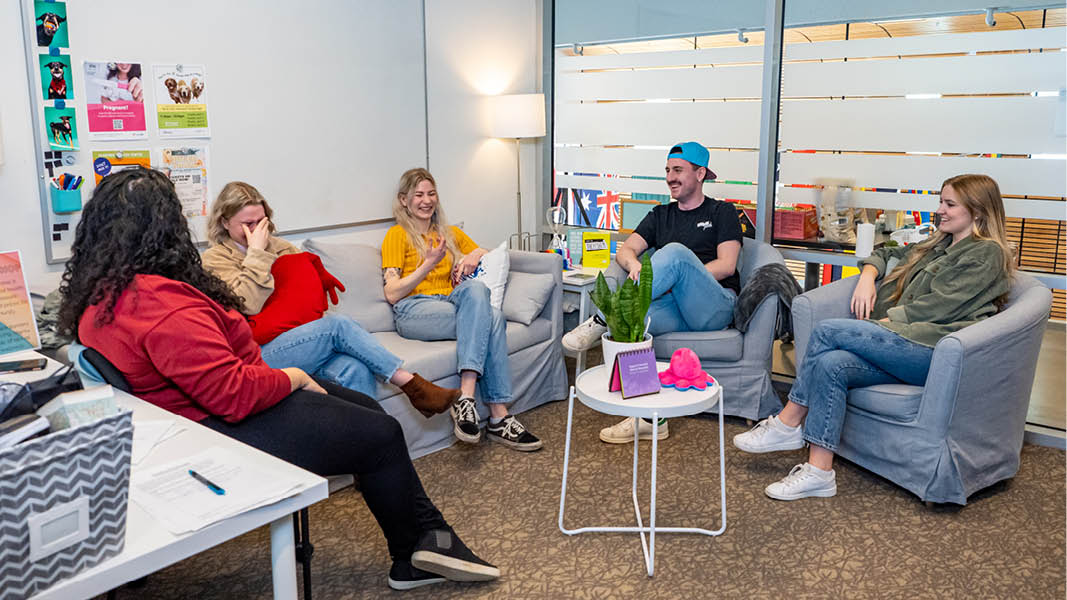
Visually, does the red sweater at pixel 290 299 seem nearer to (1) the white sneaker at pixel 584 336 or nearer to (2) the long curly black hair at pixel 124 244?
(2) the long curly black hair at pixel 124 244

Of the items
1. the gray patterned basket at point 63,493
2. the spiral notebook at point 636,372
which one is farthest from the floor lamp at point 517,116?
the gray patterned basket at point 63,493

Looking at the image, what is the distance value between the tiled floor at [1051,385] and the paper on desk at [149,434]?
3486 mm

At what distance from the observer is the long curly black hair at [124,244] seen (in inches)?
80.7

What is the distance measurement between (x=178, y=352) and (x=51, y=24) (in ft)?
5.51

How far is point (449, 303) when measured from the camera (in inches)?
146

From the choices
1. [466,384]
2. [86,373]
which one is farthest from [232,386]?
[466,384]

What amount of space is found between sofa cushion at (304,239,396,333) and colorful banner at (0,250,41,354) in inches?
46.6

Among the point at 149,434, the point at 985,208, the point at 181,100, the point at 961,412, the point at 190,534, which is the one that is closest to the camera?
the point at 190,534

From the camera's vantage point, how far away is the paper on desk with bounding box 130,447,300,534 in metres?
1.49

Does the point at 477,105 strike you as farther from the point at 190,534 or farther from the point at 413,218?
the point at 190,534

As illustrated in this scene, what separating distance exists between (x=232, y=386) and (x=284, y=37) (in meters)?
2.13

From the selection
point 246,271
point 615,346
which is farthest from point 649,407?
point 246,271

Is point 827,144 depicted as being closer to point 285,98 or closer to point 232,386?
point 285,98

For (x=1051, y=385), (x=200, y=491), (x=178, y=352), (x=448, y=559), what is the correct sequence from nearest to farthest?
1. (x=200, y=491)
2. (x=178, y=352)
3. (x=448, y=559)
4. (x=1051, y=385)
